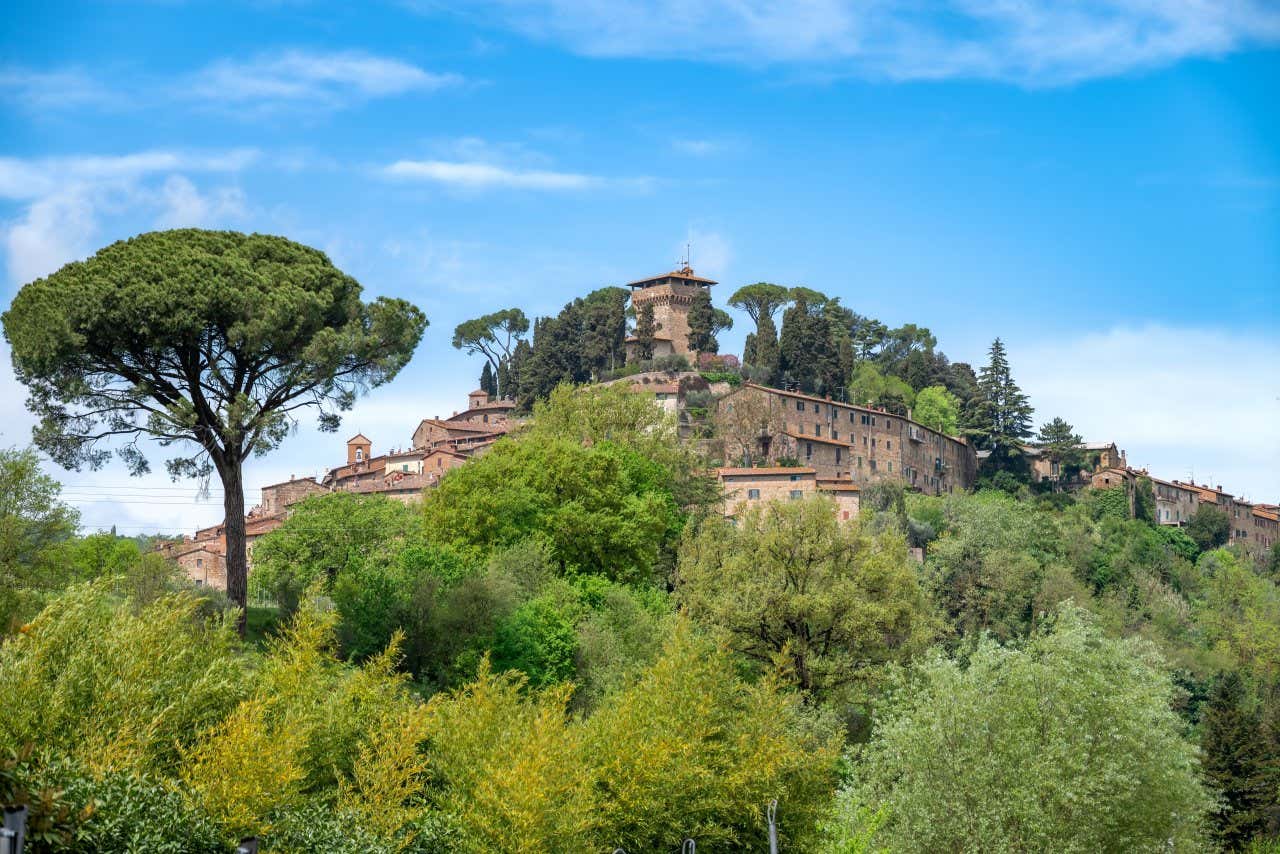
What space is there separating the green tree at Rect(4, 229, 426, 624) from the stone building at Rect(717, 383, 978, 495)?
70.4 meters

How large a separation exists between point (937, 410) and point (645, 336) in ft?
88.6

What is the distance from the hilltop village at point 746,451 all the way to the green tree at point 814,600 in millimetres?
38670

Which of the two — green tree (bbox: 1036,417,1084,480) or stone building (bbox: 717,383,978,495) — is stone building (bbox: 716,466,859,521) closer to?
stone building (bbox: 717,383,978,495)

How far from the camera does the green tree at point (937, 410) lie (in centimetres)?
13262

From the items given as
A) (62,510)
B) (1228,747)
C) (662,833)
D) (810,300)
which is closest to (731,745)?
(662,833)

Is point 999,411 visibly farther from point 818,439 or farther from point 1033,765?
point 1033,765

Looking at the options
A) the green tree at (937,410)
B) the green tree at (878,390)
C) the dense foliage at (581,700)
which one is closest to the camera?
the dense foliage at (581,700)

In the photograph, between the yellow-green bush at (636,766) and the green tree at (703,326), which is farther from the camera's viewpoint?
the green tree at (703,326)

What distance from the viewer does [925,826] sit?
33.1 meters

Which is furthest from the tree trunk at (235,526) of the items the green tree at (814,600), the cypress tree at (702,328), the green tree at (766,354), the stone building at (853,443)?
the cypress tree at (702,328)

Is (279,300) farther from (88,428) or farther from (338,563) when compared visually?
(338,563)

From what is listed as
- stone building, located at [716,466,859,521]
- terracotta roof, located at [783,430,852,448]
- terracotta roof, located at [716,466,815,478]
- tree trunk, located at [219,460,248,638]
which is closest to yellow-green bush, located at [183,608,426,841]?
tree trunk, located at [219,460,248,638]

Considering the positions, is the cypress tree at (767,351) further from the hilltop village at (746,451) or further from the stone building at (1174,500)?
the stone building at (1174,500)

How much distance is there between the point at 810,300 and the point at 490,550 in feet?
321
